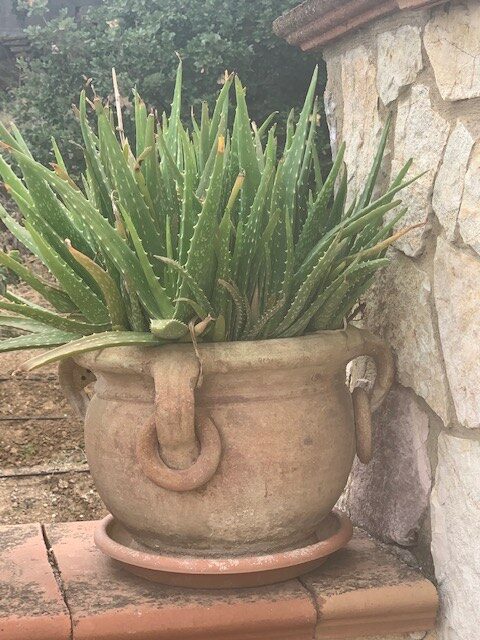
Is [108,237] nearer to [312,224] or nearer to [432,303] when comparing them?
[312,224]

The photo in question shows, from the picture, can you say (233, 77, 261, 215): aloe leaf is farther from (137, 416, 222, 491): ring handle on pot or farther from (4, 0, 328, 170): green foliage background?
(4, 0, 328, 170): green foliage background

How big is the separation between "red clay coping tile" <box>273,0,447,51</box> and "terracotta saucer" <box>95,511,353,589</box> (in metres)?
0.91

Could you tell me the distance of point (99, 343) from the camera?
134 centimetres

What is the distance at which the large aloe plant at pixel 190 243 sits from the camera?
1360 mm

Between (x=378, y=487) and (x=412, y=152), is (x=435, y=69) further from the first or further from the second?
(x=378, y=487)

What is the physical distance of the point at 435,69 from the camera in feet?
5.02

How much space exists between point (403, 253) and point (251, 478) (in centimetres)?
51

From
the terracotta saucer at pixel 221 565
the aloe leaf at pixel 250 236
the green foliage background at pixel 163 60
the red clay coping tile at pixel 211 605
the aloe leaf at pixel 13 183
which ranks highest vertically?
the green foliage background at pixel 163 60

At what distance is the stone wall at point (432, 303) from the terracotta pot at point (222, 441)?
0.16 m

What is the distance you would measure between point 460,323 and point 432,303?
97 mm

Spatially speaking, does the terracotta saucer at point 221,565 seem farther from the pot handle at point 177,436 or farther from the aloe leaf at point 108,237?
the aloe leaf at point 108,237

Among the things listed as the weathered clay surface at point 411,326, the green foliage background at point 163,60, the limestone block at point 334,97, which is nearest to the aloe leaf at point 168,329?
the weathered clay surface at point 411,326

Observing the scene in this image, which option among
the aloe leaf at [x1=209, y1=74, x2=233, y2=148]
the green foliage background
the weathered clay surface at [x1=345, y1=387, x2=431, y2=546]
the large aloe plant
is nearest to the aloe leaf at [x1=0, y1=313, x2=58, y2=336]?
the large aloe plant

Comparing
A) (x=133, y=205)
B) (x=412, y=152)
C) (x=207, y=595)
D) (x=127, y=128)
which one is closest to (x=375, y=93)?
(x=412, y=152)
